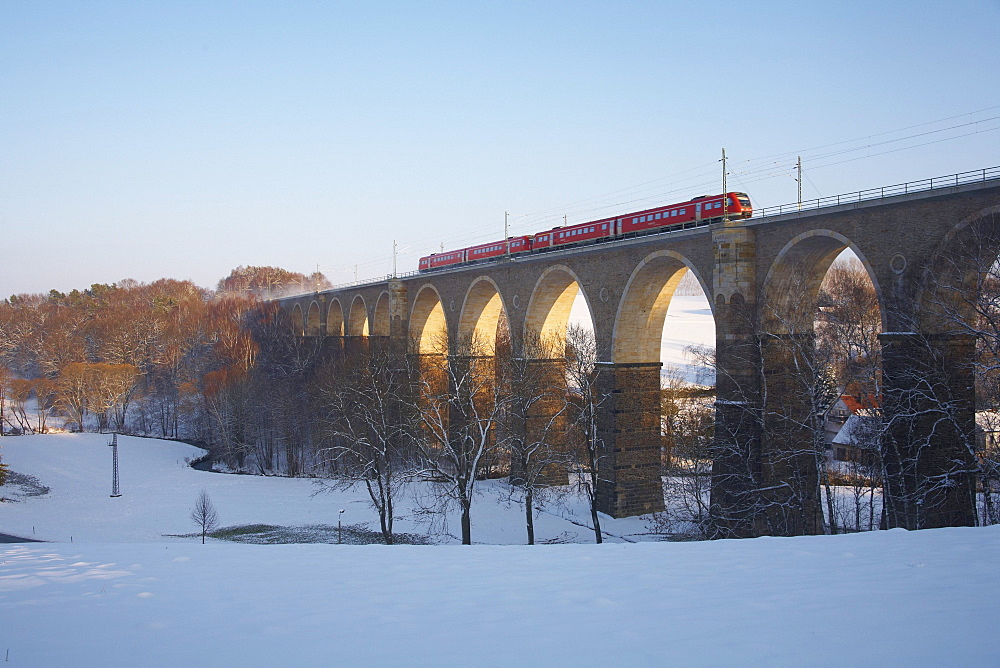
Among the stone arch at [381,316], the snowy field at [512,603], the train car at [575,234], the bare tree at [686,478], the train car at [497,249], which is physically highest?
the train car at [497,249]

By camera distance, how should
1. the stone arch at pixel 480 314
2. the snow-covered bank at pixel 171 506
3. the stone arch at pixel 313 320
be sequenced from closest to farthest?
the snow-covered bank at pixel 171 506, the stone arch at pixel 480 314, the stone arch at pixel 313 320

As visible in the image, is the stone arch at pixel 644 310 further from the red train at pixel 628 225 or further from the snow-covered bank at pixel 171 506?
the snow-covered bank at pixel 171 506

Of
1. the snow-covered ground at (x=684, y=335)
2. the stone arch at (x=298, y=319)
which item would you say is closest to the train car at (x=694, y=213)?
the snow-covered ground at (x=684, y=335)

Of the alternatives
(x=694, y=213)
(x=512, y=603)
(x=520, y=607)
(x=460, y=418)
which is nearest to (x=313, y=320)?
(x=460, y=418)

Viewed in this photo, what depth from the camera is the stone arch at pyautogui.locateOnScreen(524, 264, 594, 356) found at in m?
24.2

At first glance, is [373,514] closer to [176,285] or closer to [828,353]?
[828,353]

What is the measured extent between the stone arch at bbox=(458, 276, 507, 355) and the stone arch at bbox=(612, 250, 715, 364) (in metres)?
8.98

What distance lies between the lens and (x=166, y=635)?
4531mm

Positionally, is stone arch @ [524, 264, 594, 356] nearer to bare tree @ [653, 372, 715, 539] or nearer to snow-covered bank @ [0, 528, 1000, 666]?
bare tree @ [653, 372, 715, 539]

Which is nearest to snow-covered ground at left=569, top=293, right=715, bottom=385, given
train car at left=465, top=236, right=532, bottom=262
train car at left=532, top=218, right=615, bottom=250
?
train car at left=465, top=236, right=532, bottom=262

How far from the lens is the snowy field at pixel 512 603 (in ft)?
13.4

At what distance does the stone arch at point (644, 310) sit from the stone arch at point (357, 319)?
26.4 meters

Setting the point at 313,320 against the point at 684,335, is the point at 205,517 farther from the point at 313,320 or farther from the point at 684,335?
the point at 684,335

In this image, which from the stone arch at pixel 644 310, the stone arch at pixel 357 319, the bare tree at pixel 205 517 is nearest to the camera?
the stone arch at pixel 644 310
